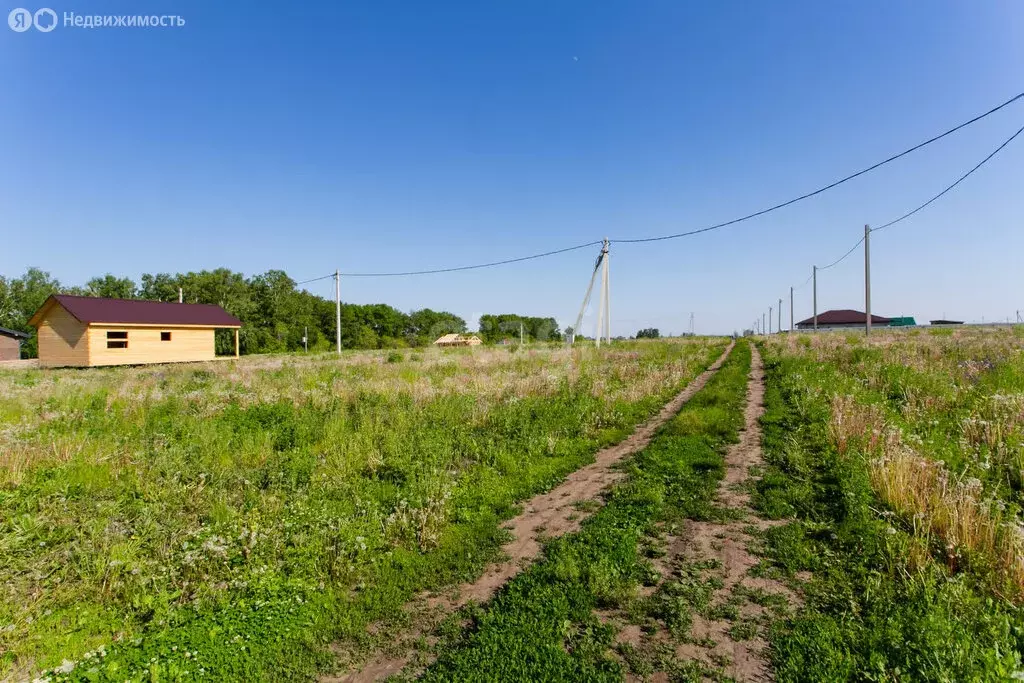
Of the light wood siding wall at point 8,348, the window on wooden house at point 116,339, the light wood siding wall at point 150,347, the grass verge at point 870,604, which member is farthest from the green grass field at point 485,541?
the light wood siding wall at point 8,348

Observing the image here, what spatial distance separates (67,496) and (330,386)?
8434 mm

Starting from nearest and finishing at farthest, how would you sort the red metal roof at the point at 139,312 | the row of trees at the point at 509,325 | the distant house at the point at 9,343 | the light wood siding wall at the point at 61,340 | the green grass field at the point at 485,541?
the green grass field at the point at 485,541 < the light wood siding wall at the point at 61,340 < the red metal roof at the point at 139,312 < the distant house at the point at 9,343 < the row of trees at the point at 509,325

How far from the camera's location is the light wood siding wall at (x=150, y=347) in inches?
1051

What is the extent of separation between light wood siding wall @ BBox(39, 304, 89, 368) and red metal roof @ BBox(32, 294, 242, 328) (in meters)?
0.64

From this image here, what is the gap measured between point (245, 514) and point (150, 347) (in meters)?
31.9

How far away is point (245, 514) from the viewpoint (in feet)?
18.2

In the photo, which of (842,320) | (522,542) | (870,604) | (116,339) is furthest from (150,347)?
(842,320)

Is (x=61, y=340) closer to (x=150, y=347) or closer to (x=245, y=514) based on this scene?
(x=150, y=347)

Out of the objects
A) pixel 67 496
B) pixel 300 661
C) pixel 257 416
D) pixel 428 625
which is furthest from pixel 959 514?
pixel 257 416

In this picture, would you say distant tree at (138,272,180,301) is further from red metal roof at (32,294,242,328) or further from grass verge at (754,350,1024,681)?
grass verge at (754,350,1024,681)

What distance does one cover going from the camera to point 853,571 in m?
4.03

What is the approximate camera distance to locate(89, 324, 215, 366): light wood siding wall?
26703 mm

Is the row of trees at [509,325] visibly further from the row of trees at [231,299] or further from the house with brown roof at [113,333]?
the house with brown roof at [113,333]

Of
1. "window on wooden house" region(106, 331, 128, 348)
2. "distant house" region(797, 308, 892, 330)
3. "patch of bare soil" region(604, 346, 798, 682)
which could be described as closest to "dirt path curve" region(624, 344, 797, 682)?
"patch of bare soil" region(604, 346, 798, 682)
